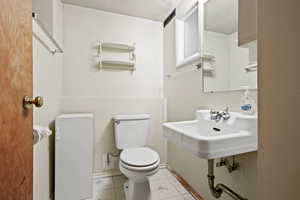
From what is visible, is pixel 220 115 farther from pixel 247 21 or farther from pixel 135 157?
pixel 135 157

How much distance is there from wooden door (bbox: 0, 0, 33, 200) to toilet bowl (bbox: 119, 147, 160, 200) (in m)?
0.76

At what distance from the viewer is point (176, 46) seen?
6.07ft

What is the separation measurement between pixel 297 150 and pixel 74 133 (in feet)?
5.13

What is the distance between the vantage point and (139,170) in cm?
123

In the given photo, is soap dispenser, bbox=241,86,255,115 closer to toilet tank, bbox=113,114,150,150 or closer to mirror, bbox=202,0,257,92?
mirror, bbox=202,0,257,92

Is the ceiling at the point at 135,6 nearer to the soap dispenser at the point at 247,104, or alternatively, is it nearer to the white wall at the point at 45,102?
the white wall at the point at 45,102

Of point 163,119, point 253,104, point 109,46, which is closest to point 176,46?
point 109,46

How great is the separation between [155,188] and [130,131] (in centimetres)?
68

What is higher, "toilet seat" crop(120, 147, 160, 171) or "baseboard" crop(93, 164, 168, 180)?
"toilet seat" crop(120, 147, 160, 171)

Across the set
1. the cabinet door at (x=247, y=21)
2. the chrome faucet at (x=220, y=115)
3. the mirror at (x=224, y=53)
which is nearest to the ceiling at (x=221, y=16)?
the mirror at (x=224, y=53)

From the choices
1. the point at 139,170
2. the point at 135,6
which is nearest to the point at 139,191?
the point at 139,170

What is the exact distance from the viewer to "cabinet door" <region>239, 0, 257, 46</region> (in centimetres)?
73

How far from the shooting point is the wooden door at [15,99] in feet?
1.39

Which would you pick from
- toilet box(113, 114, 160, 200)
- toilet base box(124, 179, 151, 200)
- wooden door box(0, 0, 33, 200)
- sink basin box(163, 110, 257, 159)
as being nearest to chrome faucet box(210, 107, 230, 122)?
sink basin box(163, 110, 257, 159)
